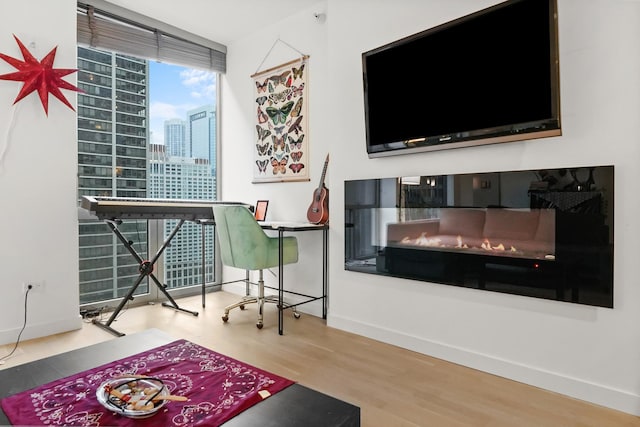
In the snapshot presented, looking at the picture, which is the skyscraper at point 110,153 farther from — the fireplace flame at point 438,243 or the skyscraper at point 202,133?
the fireplace flame at point 438,243

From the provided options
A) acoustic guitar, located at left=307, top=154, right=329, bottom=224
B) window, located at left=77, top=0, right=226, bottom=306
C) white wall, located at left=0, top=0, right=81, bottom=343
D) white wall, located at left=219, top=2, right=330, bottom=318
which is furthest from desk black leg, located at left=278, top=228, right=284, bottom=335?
white wall, located at left=0, top=0, right=81, bottom=343

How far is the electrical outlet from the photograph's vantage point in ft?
8.98

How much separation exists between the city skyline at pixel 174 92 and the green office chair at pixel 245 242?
1.36 m

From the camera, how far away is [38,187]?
279cm

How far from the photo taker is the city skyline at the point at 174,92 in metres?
3.79

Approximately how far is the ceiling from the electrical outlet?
236 centimetres

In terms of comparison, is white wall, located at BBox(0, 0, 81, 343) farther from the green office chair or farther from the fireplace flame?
the fireplace flame

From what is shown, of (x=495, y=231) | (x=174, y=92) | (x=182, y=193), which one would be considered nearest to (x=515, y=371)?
(x=495, y=231)

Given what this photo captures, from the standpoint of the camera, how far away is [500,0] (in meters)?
2.12

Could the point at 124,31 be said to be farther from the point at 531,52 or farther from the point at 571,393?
the point at 571,393

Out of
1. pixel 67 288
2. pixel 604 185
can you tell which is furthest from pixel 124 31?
pixel 604 185

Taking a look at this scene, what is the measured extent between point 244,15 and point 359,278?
8.43 ft

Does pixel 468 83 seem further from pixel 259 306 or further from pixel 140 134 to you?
pixel 140 134

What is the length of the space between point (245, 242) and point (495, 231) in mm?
1743
